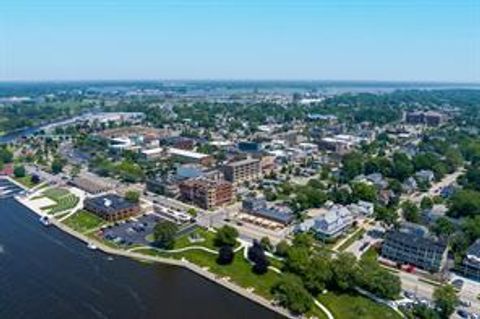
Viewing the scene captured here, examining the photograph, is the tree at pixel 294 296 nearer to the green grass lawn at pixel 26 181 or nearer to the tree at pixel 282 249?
the tree at pixel 282 249

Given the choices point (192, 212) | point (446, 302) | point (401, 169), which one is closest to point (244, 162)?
point (192, 212)

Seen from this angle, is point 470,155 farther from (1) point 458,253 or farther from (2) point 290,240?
(2) point 290,240

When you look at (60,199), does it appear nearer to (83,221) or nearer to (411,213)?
(83,221)

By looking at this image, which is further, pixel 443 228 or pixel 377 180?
pixel 377 180

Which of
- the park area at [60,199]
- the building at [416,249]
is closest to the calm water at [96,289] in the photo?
the park area at [60,199]

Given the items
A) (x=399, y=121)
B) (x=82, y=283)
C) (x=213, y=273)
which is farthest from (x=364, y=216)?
(x=399, y=121)

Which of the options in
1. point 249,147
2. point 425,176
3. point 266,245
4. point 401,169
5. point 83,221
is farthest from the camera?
point 249,147
